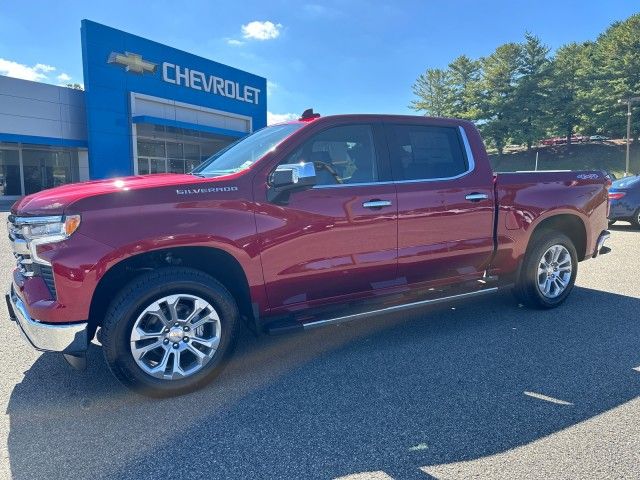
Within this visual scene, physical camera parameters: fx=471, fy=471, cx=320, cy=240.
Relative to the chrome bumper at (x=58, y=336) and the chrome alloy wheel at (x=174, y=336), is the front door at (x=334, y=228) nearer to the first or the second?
the chrome alloy wheel at (x=174, y=336)

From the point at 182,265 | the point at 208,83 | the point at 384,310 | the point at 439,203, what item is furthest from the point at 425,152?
the point at 208,83

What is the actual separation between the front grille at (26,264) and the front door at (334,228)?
55.1 inches

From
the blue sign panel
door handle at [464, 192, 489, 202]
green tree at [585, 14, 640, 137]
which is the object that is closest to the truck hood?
door handle at [464, 192, 489, 202]

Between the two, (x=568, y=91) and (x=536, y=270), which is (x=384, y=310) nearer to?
(x=536, y=270)

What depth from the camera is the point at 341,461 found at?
2541 millimetres

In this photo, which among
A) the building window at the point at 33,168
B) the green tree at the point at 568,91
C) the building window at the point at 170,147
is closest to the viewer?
the building window at the point at 33,168

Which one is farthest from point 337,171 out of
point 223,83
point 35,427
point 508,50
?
point 508,50

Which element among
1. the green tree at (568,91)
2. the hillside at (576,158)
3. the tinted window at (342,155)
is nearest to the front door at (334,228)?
the tinted window at (342,155)

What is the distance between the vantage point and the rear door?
412 centimetres

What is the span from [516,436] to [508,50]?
54548 mm

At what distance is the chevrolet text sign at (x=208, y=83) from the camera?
26255mm

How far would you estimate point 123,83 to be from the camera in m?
23.8

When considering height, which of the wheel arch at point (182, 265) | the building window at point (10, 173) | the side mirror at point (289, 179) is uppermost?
the building window at point (10, 173)

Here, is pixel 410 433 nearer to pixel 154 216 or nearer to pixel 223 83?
pixel 154 216
